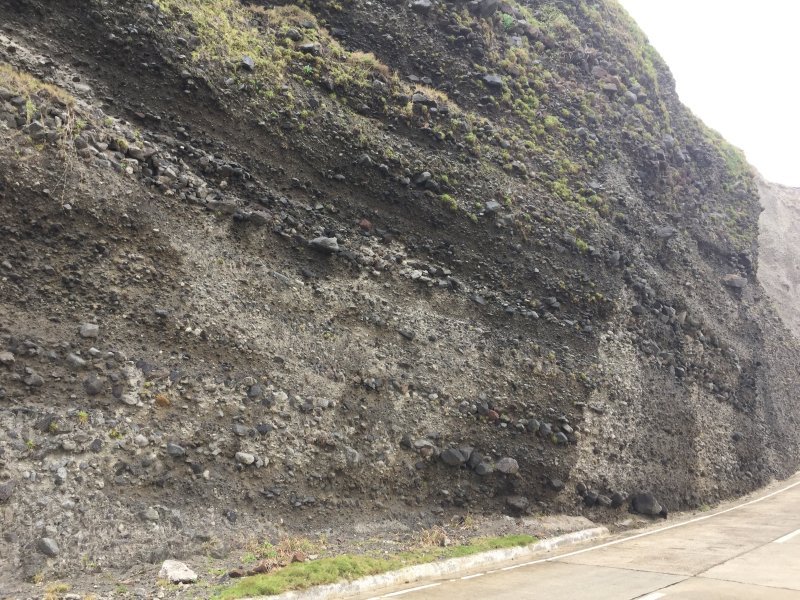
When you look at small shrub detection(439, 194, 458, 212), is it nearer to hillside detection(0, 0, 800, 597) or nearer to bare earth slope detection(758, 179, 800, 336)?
hillside detection(0, 0, 800, 597)

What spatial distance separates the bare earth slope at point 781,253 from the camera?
33938 mm

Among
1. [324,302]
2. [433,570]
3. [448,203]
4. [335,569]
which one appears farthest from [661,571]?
[448,203]

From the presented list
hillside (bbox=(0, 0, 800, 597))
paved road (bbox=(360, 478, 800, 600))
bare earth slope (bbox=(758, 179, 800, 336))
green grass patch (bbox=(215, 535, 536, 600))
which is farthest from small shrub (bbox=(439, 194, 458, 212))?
bare earth slope (bbox=(758, 179, 800, 336))

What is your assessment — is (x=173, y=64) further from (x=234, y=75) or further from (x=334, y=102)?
(x=334, y=102)

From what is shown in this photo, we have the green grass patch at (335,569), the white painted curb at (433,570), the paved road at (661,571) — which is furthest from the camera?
the paved road at (661,571)

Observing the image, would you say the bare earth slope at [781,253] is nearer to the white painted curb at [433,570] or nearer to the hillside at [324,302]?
the hillside at [324,302]

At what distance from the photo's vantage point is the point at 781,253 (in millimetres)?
38375

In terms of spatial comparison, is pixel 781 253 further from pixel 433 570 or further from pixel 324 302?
pixel 433 570

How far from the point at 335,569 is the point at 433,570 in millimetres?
2376

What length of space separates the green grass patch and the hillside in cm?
93

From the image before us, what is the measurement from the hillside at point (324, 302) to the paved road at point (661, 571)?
6.74 ft

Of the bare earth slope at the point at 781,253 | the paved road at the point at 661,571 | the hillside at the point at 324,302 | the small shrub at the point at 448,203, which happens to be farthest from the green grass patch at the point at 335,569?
the bare earth slope at the point at 781,253

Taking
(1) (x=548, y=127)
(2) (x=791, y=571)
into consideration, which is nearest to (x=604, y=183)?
(1) (x=548, y=127)

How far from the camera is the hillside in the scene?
35.2 feet
